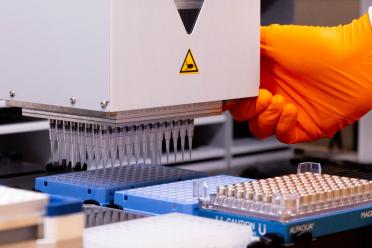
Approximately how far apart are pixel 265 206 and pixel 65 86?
466mm

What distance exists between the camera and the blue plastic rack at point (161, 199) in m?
1.53

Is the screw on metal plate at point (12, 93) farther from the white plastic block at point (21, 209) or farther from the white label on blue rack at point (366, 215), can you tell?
the white label on blue rack at point (366, 215)

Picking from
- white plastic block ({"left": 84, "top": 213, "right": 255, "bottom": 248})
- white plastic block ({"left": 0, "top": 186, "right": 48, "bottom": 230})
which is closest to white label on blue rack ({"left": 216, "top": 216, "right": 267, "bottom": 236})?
white plastic block ({"left": 84, "top": 213, "right": 255, "bottom": 248})

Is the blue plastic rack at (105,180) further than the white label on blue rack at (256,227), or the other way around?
the blue plastic rack at (105,180)

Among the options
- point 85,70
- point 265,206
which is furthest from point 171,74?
point 265,206

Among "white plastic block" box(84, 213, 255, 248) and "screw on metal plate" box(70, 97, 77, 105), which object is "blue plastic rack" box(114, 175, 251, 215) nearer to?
"white plastic block" box(84, 213, 255, 248)

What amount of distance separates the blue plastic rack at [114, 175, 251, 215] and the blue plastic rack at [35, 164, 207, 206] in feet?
0.17

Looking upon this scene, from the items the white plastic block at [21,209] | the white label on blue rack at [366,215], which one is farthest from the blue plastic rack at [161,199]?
the white plastic block at [21,209]

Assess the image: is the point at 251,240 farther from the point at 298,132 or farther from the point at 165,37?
the point at 298,132

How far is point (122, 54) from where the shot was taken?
1.46 m

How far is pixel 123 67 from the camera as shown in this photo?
146 centimetres

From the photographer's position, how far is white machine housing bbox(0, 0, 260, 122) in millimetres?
1464

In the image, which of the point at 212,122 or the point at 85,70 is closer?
the point at 85,70

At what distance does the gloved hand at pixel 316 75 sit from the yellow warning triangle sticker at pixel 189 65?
34 centimetres
